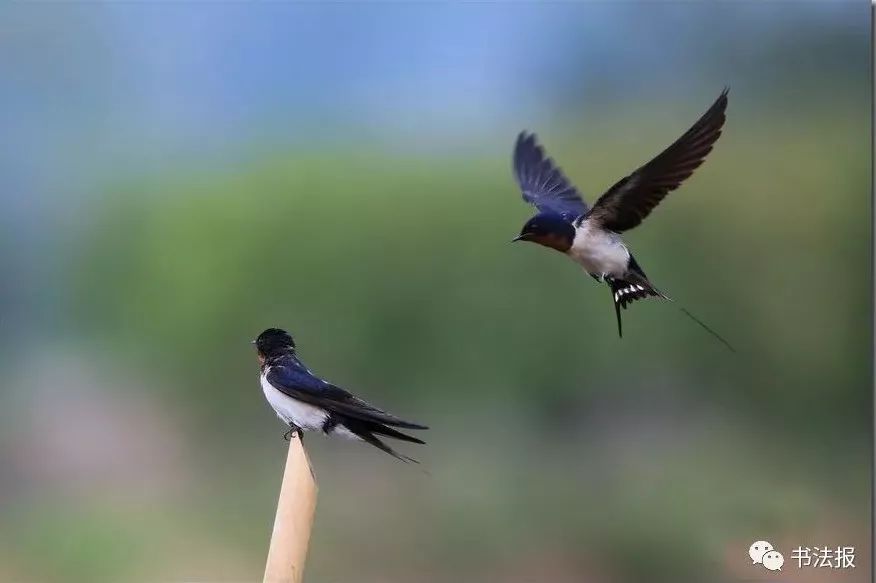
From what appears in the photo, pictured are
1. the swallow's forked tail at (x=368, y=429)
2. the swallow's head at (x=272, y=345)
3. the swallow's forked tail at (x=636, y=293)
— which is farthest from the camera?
the swallow's forked tail at (x=636, y=293)

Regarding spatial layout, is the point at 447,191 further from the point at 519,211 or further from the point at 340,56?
the point at 340,56

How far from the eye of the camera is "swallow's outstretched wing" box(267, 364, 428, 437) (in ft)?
6.26

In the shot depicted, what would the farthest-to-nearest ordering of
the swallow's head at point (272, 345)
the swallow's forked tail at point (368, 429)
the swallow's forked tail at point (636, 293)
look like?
the swallow's forked tail at point (636, 293) → the swallow's head at point (272, 345) → the swallow's forked tail at point (368, 429)

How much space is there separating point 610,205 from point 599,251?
0.45 feet

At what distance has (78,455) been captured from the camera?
2.32 metres

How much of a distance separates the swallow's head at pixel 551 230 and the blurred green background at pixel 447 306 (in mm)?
180

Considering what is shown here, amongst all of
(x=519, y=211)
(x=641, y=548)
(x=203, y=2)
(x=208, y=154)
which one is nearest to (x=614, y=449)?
(x=641, y=548)

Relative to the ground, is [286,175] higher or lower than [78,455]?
higher

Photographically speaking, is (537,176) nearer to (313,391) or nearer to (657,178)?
(657,178)

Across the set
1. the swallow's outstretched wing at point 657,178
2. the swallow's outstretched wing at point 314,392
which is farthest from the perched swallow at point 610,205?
the swallow's outstretched wing at point 314,392

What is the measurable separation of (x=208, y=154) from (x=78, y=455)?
818 millimetres

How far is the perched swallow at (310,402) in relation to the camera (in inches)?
75.3

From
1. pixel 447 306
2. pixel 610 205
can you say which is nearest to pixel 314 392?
pixel 447 306

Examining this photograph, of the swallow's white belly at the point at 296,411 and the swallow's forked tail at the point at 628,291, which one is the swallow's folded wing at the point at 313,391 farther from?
the swallow's forked tail at the point at 628,291
